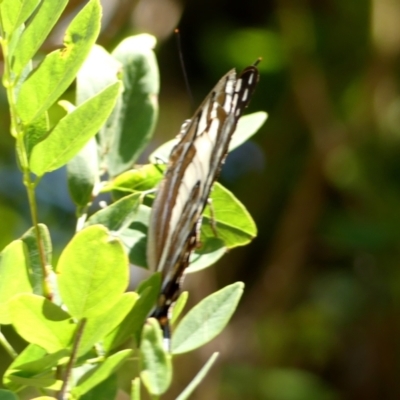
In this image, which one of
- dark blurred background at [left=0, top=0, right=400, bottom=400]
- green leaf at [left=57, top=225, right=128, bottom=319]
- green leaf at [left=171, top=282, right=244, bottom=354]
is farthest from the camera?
dark blurred background at [left=0, top=0, right=400, bottom=400]

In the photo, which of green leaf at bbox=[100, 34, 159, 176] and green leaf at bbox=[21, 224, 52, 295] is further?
green leaf at bbox=[100, 34, 159, 176]

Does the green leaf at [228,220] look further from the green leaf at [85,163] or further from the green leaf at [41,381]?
the green leaf at [41,381]

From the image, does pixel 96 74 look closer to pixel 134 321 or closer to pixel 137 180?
pixel 137 180

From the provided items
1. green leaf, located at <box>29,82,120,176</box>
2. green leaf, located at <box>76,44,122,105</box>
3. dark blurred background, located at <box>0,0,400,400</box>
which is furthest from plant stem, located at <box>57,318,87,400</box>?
dark blurred background, located at <box>0,0,400,400</box>

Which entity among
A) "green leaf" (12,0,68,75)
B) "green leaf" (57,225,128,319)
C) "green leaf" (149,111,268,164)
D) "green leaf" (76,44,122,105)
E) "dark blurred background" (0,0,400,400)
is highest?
"green leaf" (12,0,68,75)

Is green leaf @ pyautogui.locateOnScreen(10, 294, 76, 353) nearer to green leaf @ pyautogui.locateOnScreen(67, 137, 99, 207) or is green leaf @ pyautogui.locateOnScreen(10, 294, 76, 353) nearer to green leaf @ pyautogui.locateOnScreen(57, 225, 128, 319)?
green leaf @ pyautogui.locateOnScreen(57, 225, 128, 319)

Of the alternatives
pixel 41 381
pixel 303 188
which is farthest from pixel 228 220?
pixel 303 188

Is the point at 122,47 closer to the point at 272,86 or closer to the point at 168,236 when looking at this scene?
the point at 168,236
